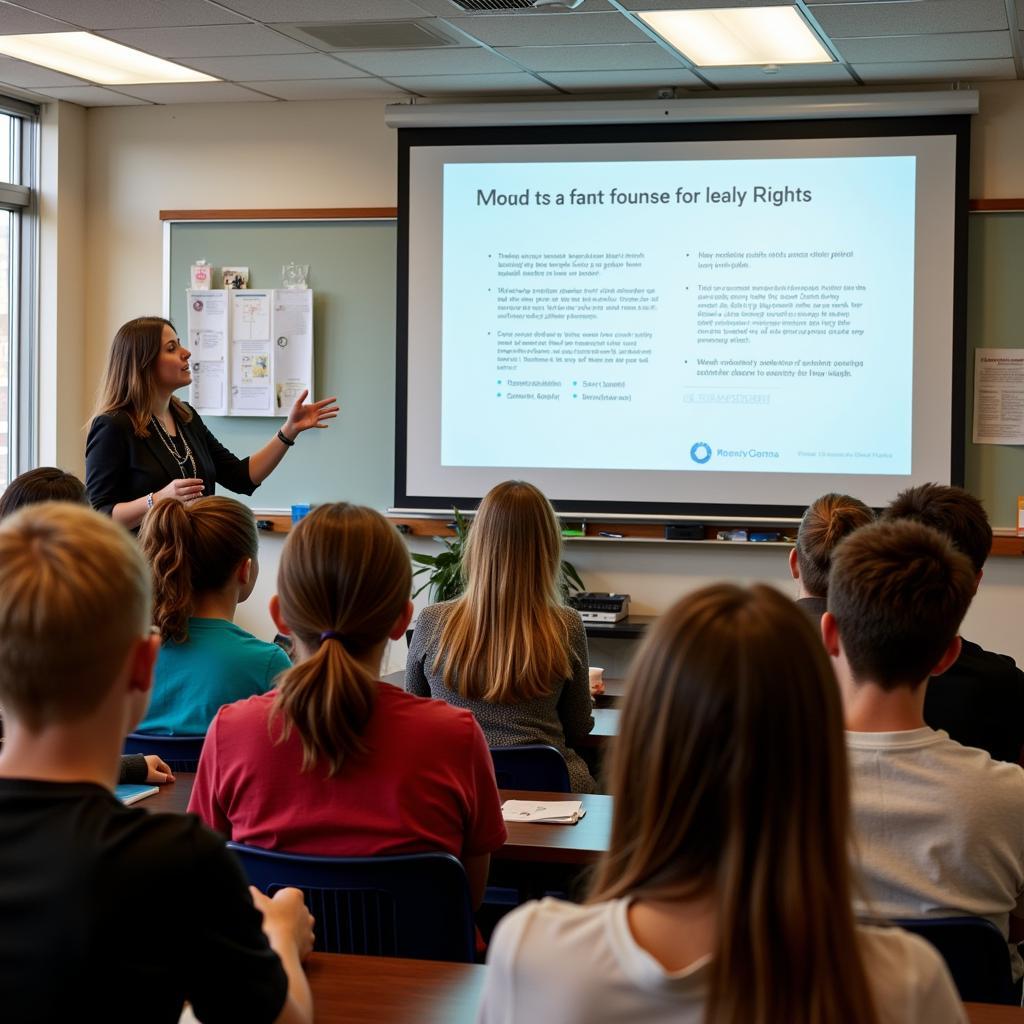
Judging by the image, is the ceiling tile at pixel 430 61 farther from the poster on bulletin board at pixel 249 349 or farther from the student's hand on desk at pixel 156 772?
the student's hand on desk at pixel 156 772

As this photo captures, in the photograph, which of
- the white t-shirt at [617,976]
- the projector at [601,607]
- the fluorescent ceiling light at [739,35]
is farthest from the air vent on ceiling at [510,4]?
the white t-shirt at [617,976]

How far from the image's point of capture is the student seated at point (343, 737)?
190cm

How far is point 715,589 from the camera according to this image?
1.09m

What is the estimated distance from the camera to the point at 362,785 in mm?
1917

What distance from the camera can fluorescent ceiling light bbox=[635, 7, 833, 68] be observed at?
4711 mm

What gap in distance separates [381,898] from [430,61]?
14.0 ft

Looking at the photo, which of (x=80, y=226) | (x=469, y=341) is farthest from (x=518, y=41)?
(x=80, y=226)

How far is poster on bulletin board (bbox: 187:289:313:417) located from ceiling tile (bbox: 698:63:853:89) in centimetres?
208

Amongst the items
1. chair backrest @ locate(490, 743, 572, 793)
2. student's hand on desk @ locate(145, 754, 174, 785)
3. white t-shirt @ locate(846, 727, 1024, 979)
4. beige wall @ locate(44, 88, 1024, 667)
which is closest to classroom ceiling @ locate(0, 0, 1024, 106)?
beige wall @ locate(44, 88, 1024, 667)

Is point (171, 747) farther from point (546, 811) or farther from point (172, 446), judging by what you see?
point (172, 446)

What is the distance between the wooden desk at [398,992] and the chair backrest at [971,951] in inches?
4.9

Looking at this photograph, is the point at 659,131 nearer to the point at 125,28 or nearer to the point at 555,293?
the point at 555,293

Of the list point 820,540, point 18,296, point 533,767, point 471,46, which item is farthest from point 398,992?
point 18,296

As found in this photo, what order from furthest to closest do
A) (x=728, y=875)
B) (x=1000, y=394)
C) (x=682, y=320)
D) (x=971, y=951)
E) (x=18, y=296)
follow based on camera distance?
(x=18, y=296) < (x=682, y=320) < (x=1000, y=394) < (x=971, y=951) < (x=728, y=875)
